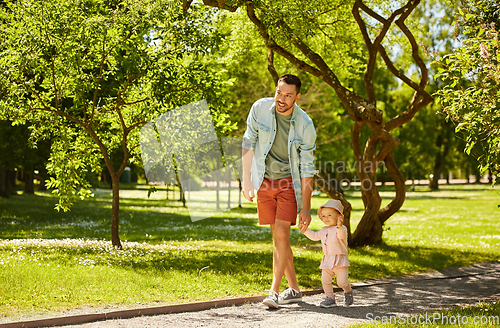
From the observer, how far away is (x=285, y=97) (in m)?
5.28

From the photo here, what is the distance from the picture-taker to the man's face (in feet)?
17.2

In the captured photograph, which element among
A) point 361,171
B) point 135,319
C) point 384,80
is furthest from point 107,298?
point 384,80

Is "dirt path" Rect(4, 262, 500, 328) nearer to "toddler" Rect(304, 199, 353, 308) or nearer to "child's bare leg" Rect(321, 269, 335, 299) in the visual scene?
"child's bare leg" Rect(321, 269, 335, 299)

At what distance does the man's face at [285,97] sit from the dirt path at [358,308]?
235 cm

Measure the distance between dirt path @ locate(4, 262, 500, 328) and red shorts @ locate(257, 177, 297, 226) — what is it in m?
1.08

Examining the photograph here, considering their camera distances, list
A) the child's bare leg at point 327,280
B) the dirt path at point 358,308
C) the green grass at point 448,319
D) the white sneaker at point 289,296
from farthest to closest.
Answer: the white sneaker at point 289,296 < the child's bare leg at point 327,280 < the dirt path at point 358,308 < the green grass at point 448,319

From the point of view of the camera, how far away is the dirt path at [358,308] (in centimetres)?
493

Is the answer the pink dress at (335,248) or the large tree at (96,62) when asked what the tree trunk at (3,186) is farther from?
the pink dress at (335,248)

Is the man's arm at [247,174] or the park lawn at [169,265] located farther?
the park lawn at [169,265]

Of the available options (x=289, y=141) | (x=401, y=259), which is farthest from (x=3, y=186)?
(x=289, y=141)

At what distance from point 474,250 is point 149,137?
8.35 m

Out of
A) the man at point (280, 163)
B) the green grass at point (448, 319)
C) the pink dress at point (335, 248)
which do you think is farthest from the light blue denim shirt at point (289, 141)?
the green grass at point (448, 319)

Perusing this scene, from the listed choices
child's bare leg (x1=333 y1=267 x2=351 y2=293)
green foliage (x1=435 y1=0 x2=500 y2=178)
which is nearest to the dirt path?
child's bare leg (x1=333 y1=267 x2=351 y2=293)

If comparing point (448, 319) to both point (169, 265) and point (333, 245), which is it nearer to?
point (333, 245)
